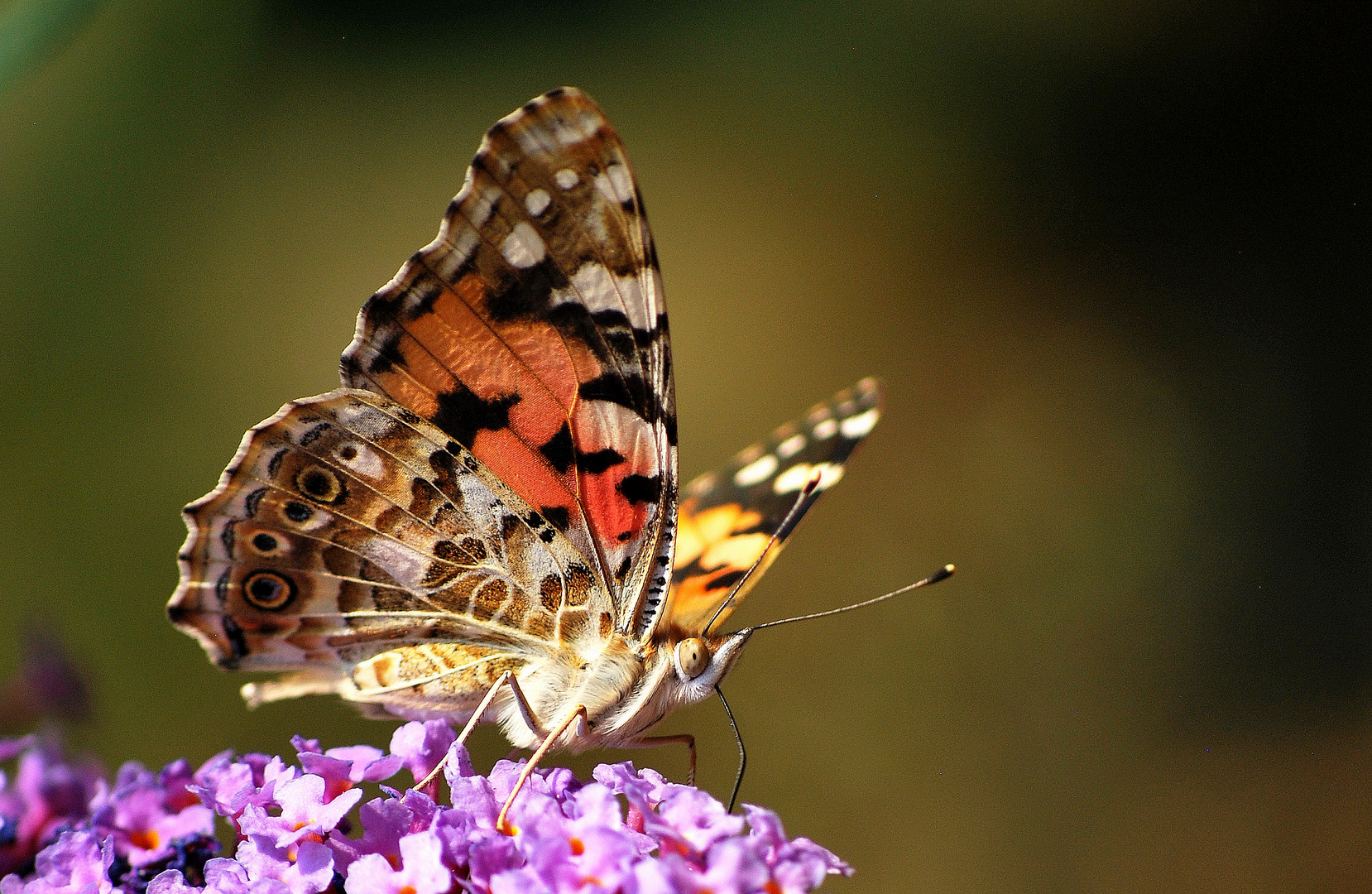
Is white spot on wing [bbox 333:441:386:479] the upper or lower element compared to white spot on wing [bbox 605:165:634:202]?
lower

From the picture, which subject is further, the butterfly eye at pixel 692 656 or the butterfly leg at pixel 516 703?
the butterfly eye at pixel 692 656

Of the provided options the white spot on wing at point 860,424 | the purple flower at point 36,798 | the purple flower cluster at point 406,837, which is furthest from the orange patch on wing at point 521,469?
the purple flower at point 36,798

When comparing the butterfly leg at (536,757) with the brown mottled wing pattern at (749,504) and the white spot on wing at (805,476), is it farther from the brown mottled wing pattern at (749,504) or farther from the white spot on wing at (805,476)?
the white spot on wing at (805,476)

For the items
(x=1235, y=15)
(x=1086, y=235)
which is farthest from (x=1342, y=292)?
(x=1235, y=15)

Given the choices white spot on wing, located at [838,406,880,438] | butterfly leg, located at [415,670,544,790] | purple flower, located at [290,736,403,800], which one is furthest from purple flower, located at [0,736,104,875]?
white spot on wing, located at [838,406,880,438]

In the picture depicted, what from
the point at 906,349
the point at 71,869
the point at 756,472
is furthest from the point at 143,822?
the point at 906,349

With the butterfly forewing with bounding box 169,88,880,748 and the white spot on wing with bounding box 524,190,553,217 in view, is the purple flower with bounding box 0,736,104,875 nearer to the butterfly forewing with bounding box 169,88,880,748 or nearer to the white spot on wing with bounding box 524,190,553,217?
the butterfly forewing with bounding box 169,88,880,748

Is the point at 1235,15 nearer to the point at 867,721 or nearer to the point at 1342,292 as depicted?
the point at 1342,292
